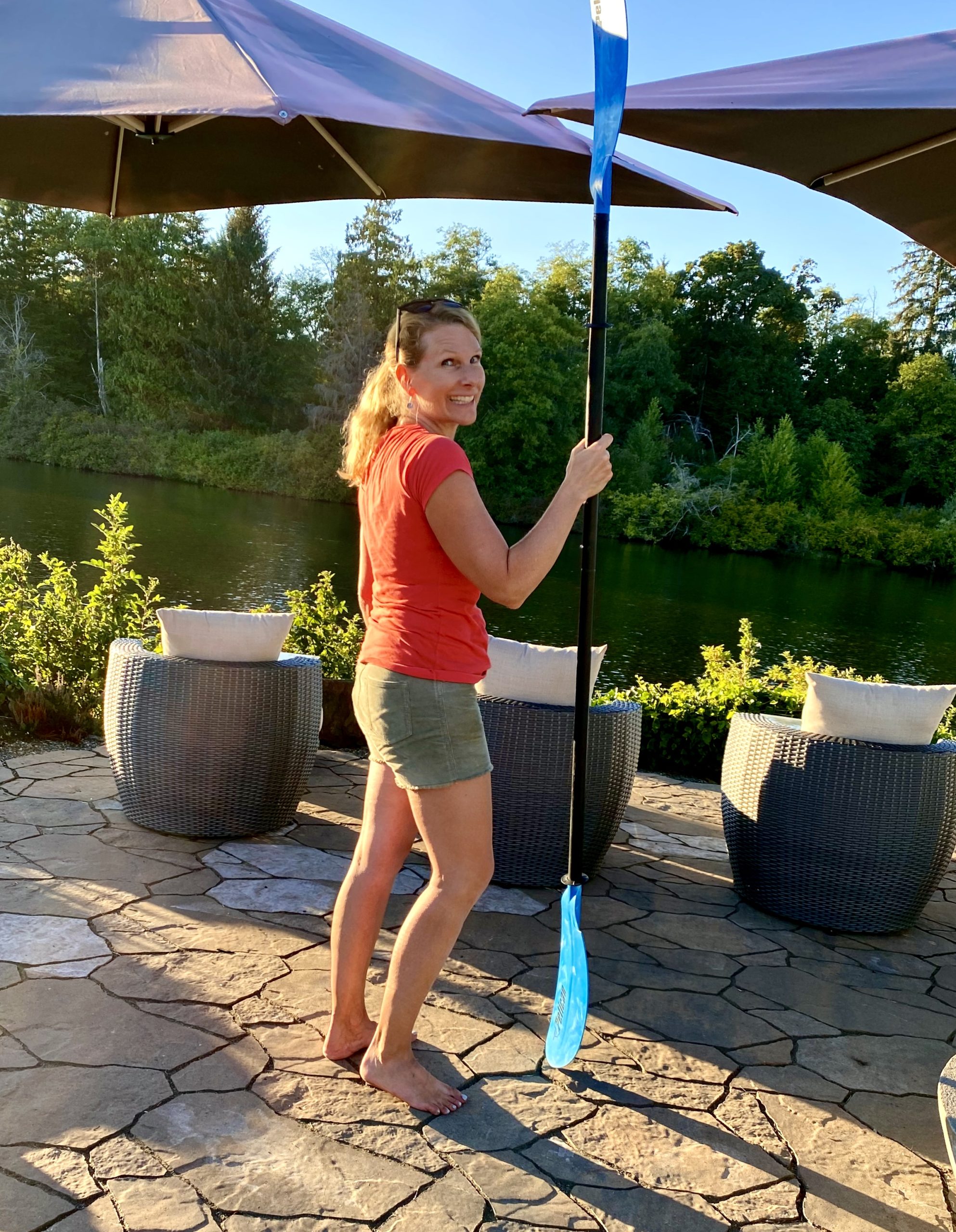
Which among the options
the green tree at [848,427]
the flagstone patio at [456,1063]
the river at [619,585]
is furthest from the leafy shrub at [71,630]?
the green tree at [848,427]

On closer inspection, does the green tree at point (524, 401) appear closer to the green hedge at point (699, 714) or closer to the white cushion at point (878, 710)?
the green hedge at point (699, 714)

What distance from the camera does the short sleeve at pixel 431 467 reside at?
1.84 meters

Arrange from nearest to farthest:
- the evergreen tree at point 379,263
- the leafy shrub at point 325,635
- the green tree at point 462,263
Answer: the leafy shrub at point 325,635, the green tree at point 462,263, the evergreen tree at point 379,263

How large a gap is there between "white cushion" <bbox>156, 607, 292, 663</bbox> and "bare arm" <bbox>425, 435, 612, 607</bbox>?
6.40 feet

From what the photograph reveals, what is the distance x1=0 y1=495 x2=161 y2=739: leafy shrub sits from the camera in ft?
16.9

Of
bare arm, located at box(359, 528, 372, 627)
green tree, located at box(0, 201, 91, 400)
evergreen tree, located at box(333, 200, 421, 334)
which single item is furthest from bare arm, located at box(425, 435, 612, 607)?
green tree, located at box(0, 201, 91, 400)

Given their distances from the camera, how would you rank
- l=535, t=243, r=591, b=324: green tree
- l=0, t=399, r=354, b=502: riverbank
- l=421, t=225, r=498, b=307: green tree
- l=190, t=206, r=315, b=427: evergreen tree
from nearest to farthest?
l=0, t=399, r=354, b=502: riverbank → l=535, t=243, r=591, b=324: green tree → l=421, t=225, r=498, b=307: green tree → l=190, t=206, r=315, b=427: evergreen tree

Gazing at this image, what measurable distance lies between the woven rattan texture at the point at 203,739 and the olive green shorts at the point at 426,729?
170 centimetres

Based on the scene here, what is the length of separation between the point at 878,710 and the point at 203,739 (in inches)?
85.8

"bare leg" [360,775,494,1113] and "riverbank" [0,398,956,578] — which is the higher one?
"riverbank" [0,398,956,578]

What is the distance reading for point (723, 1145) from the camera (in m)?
2.09

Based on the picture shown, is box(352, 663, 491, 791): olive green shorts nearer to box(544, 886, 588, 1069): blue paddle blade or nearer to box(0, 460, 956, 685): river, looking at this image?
box(544, 886, 588, 1069): blue paddle blade

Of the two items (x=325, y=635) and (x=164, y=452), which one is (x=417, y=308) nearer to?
(x=325, y=635)

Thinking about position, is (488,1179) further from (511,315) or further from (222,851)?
(511,315)
